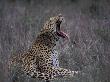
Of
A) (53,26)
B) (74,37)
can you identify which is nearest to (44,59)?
(53,26)

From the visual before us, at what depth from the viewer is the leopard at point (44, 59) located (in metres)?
8.79

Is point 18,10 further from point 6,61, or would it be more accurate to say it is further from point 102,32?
point 6,61

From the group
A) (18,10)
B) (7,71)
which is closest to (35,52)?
(7,71)

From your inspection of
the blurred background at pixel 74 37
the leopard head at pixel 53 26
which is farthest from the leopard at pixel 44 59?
the blurred background at pixel 74 37

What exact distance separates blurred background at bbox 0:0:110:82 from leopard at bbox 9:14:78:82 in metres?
0.27

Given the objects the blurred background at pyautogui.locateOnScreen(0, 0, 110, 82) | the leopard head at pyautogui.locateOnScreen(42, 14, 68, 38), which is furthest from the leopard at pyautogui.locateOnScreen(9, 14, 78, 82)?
the blurred background at pyautogui.locateOnScreen(0, 0, 110, 82)

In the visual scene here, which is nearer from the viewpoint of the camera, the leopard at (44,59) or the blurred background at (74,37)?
the blurred background at (74,37)

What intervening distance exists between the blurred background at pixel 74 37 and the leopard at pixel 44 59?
0.88ft

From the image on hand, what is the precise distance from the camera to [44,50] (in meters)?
9.02

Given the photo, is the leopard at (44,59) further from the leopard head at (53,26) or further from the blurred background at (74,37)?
the blurred background at (74,37)

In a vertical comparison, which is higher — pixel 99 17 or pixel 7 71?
pixel 99 17

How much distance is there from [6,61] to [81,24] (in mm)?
4723

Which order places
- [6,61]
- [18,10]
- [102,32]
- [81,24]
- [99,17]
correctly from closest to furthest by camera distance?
[6,61] < [102,32] < [81,24] < [99,17] < [18,10]

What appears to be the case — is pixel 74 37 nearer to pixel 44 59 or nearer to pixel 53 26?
pixel 53 26
